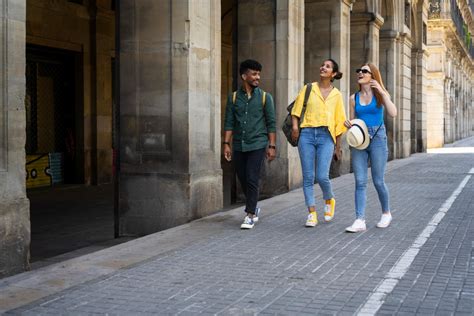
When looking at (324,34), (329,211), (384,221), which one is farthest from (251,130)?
(324,34)

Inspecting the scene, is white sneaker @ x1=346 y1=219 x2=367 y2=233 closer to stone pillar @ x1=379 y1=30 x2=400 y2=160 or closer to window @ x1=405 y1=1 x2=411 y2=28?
stone pillar @ x1=379 y1=30 x2=400 y2=160

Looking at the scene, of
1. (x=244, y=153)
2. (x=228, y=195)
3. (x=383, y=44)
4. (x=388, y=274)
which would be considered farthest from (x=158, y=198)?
(x=383, y=44)

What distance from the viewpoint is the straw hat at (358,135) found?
7.95 m

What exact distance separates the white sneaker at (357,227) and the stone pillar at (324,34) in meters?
9.15

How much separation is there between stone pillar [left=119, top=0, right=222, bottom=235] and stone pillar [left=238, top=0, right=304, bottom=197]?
3.63m

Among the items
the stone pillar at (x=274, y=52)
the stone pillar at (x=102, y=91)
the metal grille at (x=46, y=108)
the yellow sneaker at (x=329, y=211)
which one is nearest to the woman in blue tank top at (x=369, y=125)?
the yellow sneaker at (x=329, y=211)

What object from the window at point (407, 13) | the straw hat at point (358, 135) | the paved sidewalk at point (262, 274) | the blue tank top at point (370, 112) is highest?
the window at point (407, 13)

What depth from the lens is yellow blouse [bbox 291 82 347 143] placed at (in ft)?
Result: 27.6

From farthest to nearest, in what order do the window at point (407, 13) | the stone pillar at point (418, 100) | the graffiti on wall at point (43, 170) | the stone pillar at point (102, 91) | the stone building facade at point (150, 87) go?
the stone pillar at point (418, 100)
the window at point (407, 13)
the stone pillar at point (102, 91)
the graffiti on wall at point (43, 170)
the stone building facade at point (150, 87)

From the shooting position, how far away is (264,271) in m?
5.96

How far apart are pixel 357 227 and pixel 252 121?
1.77 meters

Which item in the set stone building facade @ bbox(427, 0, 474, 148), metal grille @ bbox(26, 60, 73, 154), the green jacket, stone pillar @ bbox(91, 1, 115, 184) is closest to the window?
stone pillar @ bbox(91, 1, 115, 184)

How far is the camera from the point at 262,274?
5.85m

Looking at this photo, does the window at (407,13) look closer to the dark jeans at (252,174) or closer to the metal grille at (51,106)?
the metal grille at (51,106)
